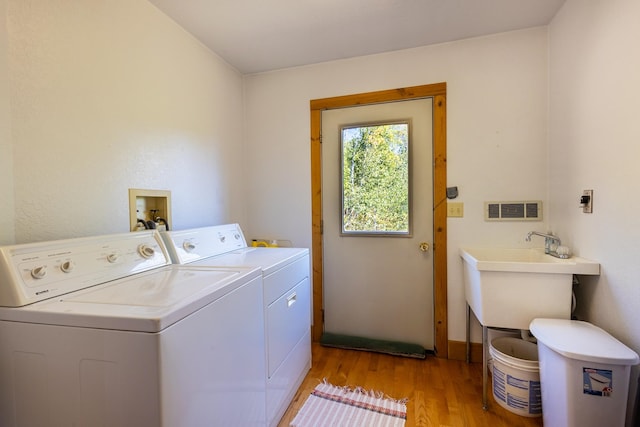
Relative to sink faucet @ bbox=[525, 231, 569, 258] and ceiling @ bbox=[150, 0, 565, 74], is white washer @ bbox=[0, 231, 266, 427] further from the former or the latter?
sink faucet @ bbox=[525, 231, 569, 258]

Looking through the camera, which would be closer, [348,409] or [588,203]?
[588,203]

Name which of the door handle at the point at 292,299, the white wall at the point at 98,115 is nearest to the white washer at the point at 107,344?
the white wall at the point at 98,115

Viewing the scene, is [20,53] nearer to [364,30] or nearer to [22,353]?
[22,353]

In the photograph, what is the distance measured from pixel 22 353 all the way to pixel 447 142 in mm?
2390

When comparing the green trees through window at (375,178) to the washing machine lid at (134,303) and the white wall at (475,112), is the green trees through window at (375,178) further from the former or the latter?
the washing machine lid at (134,303)

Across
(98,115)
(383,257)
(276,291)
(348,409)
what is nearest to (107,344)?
(276,291)

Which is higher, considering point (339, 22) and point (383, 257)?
point (339, 22)

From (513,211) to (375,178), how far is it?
3.23 feet

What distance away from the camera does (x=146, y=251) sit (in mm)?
1326

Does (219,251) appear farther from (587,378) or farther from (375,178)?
(587,378)

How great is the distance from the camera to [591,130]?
4.87 ft

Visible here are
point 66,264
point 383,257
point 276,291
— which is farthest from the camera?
point 383,257

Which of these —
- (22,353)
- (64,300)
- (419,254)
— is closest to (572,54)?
(419,254)

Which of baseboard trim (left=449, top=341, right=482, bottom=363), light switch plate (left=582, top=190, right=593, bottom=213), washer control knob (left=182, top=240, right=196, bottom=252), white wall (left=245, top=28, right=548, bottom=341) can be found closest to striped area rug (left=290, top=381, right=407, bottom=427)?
baseboard trim (left=449, top=341, right=482, bottom=363)
